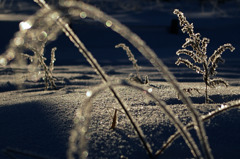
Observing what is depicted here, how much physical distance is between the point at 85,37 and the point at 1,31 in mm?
2342

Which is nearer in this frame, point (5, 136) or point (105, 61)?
point (5, 136)

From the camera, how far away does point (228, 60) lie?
5.04 metres

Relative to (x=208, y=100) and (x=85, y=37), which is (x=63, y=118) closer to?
(x=208, y=100)

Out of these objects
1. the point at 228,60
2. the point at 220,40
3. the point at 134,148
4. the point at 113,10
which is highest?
the point at 113,10

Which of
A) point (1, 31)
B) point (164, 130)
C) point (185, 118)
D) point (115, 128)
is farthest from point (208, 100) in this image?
point (1, 31)

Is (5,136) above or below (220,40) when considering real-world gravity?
below

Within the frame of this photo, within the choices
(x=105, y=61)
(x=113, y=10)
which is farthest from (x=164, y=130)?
(x=113, y=10)

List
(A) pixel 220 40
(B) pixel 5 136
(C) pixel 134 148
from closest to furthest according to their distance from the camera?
(C) pixel 134 148
(B) pixel 5 136
(A) pixel 220 40

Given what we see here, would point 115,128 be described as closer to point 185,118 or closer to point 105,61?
point 185,118

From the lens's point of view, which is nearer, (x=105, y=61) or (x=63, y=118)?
(x=63, y=118)

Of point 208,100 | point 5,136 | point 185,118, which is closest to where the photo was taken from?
point 5,136

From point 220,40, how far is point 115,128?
732cm

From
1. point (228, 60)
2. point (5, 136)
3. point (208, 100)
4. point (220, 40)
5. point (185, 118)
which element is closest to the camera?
point (5, 136)

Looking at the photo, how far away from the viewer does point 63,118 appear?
146 cm
